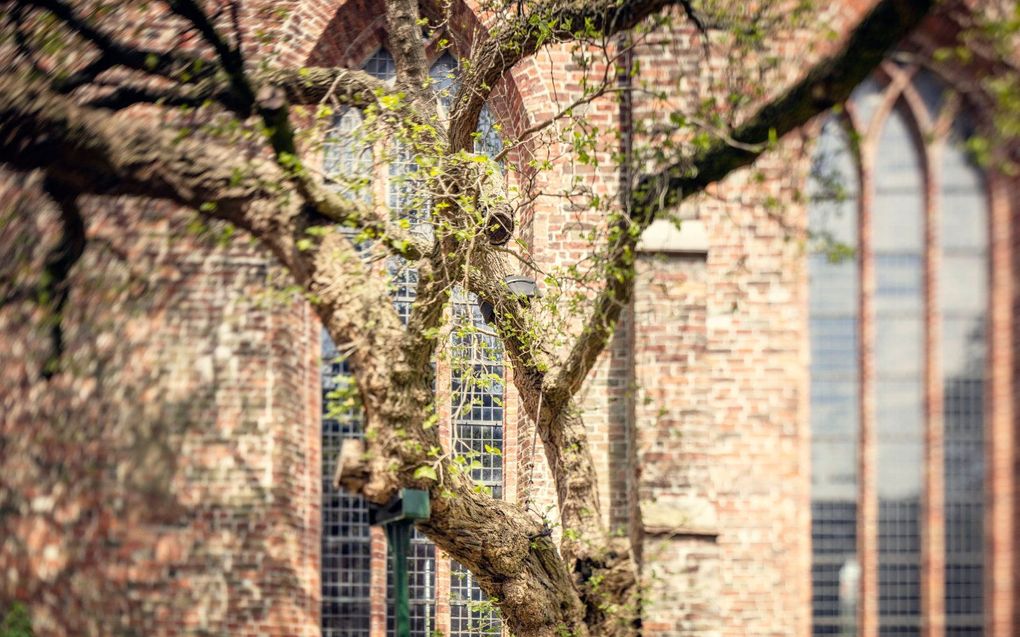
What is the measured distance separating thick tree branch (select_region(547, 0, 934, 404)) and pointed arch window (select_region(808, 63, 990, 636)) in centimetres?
323

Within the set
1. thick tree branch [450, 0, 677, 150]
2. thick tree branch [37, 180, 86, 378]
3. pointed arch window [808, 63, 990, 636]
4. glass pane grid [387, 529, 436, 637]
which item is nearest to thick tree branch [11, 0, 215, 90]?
thick tree branch [37, 180, 86, 378]

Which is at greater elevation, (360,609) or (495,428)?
(495,428)

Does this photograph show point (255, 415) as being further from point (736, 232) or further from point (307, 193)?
point (736, 232)

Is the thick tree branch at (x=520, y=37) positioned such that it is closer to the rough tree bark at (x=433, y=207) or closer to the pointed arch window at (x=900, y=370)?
the rough tree bark at (x=433, y=207)

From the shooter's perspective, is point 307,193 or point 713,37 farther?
point 713,37

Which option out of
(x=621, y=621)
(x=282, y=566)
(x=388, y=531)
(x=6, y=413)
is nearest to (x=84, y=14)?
(x=6, y=413)

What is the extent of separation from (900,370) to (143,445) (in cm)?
692

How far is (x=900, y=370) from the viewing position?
9320mm

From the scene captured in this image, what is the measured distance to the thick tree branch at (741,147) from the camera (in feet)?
17.2

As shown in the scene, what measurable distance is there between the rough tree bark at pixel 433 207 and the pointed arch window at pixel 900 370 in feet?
11.3

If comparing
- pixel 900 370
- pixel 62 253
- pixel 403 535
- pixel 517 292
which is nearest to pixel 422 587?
pixel 517 292

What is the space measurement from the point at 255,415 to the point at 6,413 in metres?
2.16

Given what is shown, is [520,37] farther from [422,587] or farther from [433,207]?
[422,587]

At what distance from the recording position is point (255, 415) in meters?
8.38
